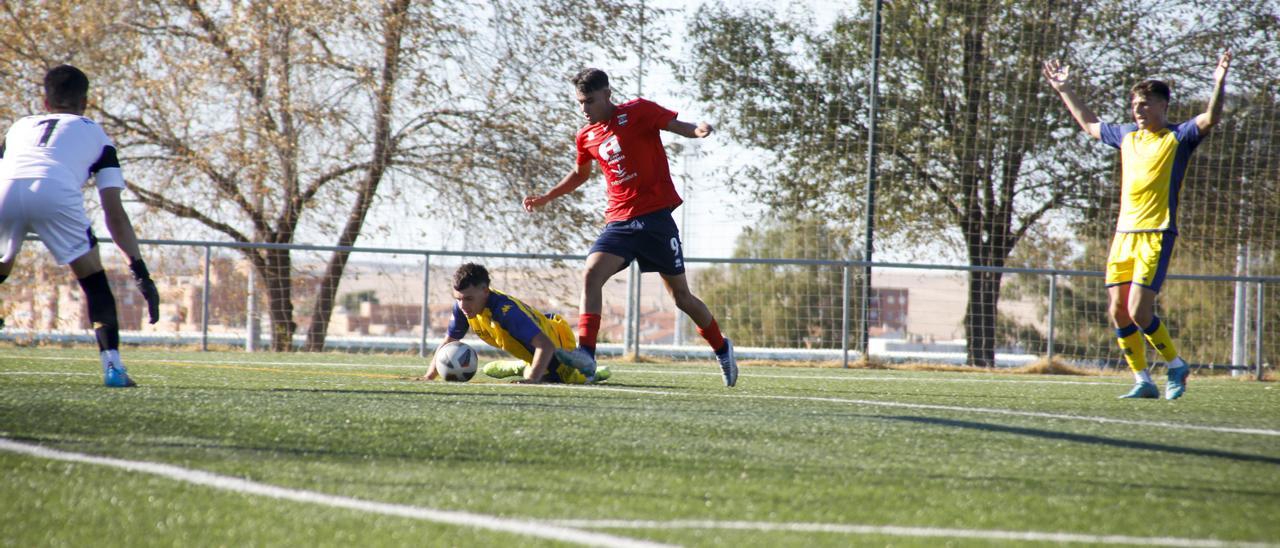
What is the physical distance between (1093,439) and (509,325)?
10.9ft

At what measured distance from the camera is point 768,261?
12.4m

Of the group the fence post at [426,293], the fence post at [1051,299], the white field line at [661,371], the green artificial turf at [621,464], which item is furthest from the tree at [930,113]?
the green artificial turf at [621,464]

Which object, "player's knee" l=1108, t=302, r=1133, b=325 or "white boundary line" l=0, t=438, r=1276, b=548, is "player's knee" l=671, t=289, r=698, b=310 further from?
"white boundary line" l=0, t=438, r=1276, b=548

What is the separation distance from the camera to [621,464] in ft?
11.3

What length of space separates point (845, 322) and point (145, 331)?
9.20m

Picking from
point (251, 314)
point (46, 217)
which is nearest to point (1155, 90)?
point (46, 217)

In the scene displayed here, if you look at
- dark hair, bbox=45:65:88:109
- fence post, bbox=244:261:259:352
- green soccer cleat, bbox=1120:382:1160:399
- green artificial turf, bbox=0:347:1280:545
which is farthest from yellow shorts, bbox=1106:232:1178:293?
fence post, bbox=244:261:259:352

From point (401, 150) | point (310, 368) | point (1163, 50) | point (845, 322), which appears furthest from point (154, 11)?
point (1163, 50)

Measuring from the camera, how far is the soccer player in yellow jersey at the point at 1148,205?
6473 millimetres

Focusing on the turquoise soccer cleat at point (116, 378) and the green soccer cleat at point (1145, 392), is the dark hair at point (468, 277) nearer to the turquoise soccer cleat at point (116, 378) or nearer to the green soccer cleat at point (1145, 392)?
the turquoise soccer cleat at point (116, 378)

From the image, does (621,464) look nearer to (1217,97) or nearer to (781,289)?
(1217,97)

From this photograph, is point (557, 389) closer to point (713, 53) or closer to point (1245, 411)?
point (1245, 411)

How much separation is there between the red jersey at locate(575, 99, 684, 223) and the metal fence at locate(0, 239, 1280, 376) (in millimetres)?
5411

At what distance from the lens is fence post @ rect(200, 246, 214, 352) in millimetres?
13054
